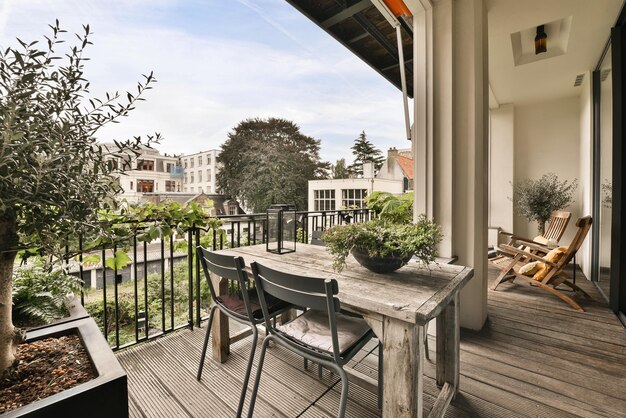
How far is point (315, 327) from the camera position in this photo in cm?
148

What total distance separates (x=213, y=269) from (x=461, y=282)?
1321 mm

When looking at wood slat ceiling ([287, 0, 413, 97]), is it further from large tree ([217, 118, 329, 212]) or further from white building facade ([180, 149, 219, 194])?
white building facade ([180, 149, 219, 194])

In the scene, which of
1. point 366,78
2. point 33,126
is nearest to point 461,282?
point 33,126

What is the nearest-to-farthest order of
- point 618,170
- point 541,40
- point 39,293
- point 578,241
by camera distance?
point 39,293
point 618,170
point 578,241
point 541,40

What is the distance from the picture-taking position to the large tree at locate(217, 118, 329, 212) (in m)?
17.1

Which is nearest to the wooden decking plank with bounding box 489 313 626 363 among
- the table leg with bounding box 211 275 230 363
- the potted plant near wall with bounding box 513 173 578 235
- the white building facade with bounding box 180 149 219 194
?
the table leg with bounding box 211 275 230 363

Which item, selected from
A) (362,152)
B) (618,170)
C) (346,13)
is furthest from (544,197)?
(362,152)

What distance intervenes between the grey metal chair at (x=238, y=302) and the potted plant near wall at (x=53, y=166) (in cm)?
60

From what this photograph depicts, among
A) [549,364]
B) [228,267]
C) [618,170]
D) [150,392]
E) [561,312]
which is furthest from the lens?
[561,312]

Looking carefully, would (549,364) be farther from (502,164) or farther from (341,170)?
(341,170)

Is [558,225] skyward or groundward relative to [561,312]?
skyward

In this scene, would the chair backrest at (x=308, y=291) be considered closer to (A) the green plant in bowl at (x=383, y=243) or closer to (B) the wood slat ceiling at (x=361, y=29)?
(A) the green plant in bowl at (x=383, y=243)

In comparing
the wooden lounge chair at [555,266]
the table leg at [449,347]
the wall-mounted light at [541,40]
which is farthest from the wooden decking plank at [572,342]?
the wall-mounted light at [541,40]

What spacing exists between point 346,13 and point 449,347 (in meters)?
2.67
